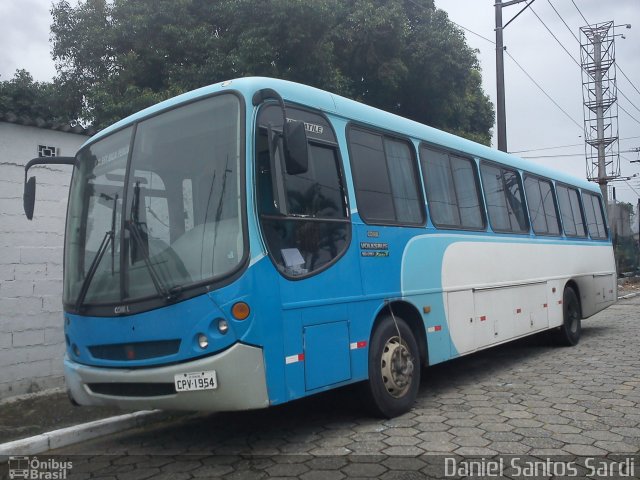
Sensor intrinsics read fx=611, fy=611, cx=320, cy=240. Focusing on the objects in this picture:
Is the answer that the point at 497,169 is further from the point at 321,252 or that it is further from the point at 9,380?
the point at 9,380

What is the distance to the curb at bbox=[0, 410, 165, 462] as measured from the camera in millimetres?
5059

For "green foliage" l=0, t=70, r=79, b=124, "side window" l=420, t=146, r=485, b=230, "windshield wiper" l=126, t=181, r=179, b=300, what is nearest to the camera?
"windshield wiper" l=126, t=181, r=179, b=300

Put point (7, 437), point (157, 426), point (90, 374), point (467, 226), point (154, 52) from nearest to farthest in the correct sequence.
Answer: point (90, 374)
point (7, 437)
point (157, 426)
point (467, 226)
point (154, 52)

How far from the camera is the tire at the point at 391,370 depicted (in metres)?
5.42

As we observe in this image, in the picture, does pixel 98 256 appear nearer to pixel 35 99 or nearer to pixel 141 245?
pixel 141 245

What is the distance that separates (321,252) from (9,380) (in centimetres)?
426

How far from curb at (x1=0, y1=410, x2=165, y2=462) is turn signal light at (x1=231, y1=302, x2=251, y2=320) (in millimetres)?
2326

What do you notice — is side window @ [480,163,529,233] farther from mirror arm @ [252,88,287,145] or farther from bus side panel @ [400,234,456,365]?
mirror arm @ [252,88,287,145]

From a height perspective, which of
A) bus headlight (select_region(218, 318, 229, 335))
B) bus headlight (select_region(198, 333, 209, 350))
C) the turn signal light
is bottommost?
bus headlight (select_region(198, 333, 209, 350))

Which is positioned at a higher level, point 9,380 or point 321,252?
point 321,252

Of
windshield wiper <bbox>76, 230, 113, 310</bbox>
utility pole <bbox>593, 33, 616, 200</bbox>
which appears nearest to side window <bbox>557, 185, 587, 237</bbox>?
windshield wiper <bbox>76, 230, 113, 310</bbox>

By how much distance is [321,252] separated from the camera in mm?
5039

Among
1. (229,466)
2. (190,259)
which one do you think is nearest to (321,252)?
(190,259)

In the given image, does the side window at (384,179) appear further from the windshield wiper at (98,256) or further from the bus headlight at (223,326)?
the windshield wiper at (98,256)
